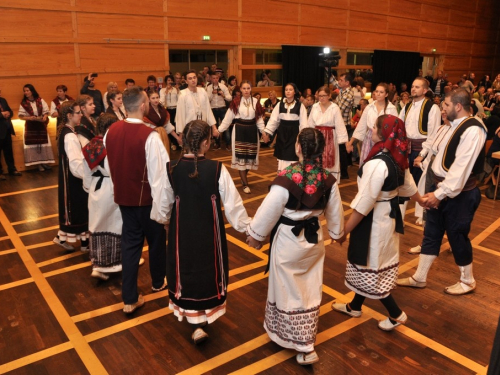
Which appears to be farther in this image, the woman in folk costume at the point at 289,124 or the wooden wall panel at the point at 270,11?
the wooden wall panel at the point at 270,11

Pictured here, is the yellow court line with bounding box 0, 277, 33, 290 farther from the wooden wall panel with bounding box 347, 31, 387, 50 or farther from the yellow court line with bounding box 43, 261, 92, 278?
the wooden wall panel with bounding box 347, 31, 387, 50

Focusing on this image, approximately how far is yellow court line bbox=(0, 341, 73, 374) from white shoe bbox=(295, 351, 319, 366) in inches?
59.7

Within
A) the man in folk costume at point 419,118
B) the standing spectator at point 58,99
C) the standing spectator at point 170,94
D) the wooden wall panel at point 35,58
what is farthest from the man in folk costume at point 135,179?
the standing spectator at point 170,94

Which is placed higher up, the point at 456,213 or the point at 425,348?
the point at 456,213

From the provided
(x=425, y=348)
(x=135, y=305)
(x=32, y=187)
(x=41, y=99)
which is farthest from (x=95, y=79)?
(x=425, y=348)

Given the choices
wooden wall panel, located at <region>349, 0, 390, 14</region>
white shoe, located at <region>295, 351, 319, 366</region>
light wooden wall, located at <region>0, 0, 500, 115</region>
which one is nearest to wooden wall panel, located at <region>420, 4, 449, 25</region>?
light wooden wall, located at <region>0, 0, 500, 115</region>

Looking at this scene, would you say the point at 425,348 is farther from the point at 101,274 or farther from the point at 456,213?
the point at 101,274

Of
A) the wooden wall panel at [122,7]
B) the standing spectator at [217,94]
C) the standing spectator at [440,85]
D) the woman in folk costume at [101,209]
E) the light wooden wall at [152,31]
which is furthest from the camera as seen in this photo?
the standing spectator at [440,85]

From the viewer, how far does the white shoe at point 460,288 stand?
11.6 ft

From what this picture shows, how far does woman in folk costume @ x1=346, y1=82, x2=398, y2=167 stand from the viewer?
534 cm

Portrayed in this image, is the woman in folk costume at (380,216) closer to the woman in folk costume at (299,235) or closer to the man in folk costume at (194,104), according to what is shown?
the woman in folk costume at (299,235)

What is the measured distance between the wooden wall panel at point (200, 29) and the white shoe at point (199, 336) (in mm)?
8012

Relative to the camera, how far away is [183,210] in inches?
105

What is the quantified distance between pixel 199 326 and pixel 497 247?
335 centimetres
